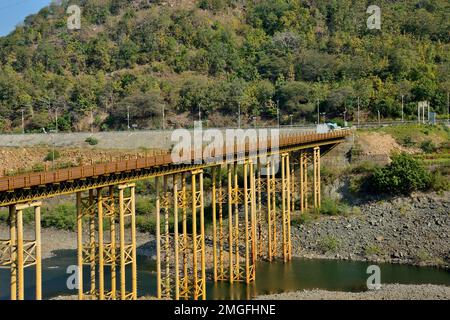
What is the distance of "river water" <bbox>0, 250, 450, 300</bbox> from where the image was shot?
44.1 m

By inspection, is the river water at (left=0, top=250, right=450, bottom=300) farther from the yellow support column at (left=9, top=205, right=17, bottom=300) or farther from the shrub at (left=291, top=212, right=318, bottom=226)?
the yellow support column at (left=9, top=205, right=17, bottom=300)

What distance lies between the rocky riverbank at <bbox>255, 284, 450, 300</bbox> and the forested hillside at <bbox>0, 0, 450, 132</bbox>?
2235 inches

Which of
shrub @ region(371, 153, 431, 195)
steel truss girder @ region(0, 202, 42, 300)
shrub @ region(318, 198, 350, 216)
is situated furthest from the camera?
shrub @ region(318, 198, 350, 216)

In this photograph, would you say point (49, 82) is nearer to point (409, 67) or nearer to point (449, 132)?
point (409, 67)

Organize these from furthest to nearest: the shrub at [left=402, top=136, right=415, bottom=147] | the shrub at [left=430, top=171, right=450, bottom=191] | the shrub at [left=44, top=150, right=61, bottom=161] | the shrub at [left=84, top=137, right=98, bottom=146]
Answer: the shrub at [left=84, top=137, right=98, bottom=146]
the shrub at [left=44, top=150, right=61, bottom=161]
the shrub at [left=402, top=136, right=415, bottom=147]
the shrub at [left=430, top=171, right=450, bottom=191]

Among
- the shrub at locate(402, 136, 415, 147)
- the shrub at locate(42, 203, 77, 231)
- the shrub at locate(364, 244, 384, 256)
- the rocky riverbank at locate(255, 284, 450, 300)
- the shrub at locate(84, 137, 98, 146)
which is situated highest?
the shrub at locate(84, 137, 98, 146)

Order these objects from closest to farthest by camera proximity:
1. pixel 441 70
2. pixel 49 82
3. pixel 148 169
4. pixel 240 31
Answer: pixel 148 169, pixel 441 70, pixel 49 82, pixel 240 31

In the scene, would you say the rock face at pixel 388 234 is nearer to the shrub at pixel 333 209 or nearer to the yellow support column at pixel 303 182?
the shrub at pixel 333 209

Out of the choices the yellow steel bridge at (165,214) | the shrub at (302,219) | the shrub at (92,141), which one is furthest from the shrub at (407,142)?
the shrub at (92,141)

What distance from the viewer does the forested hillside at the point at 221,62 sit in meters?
106

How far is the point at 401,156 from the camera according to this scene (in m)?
63.6

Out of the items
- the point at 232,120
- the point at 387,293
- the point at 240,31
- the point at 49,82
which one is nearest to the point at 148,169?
the point at 387,293

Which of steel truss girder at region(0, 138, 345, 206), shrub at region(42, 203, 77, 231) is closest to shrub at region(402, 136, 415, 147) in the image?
shrub at region(42, 203, 77, 231)
